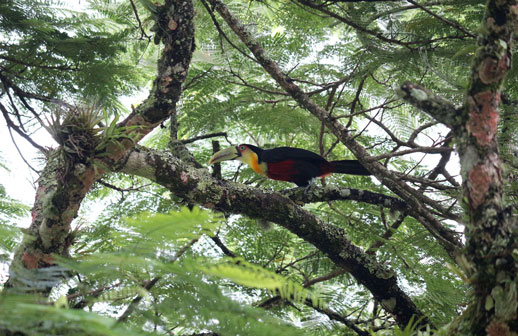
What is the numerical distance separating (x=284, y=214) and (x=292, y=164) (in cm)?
116

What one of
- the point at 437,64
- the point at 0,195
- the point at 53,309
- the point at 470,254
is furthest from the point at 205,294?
the point at 0,195

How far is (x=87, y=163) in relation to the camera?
6.80 feet

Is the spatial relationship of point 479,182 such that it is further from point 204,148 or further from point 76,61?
point 204,148

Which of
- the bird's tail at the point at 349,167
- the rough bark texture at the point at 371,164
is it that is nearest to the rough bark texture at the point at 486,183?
the rough bark texture at the point at 371,164

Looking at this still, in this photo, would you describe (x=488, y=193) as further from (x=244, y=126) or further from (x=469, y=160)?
(x=244, y=126)

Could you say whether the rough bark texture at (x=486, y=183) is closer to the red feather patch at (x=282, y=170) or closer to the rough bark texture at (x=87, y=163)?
the rough bark texture at (x=87, y=163)

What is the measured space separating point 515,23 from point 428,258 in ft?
6.12

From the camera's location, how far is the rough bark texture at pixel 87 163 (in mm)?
2055

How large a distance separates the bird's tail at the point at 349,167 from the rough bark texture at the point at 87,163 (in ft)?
5.64

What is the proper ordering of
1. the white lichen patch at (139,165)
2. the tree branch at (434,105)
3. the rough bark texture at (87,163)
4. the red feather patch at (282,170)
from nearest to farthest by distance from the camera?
the tree branch at (434,105) → the rough bark texture at (87,163) → the white lichen patch at (139,165) → the red feather patch at (282,170)

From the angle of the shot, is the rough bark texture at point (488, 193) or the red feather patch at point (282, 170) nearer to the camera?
the rough bark texture at point (488, 193)

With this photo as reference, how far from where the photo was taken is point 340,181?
4.04 meters

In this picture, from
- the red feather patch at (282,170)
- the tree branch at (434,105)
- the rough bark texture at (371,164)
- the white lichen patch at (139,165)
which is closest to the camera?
the tree branch at (434,105)

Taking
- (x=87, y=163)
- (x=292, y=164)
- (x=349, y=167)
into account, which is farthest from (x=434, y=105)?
(x=292, y=164)
